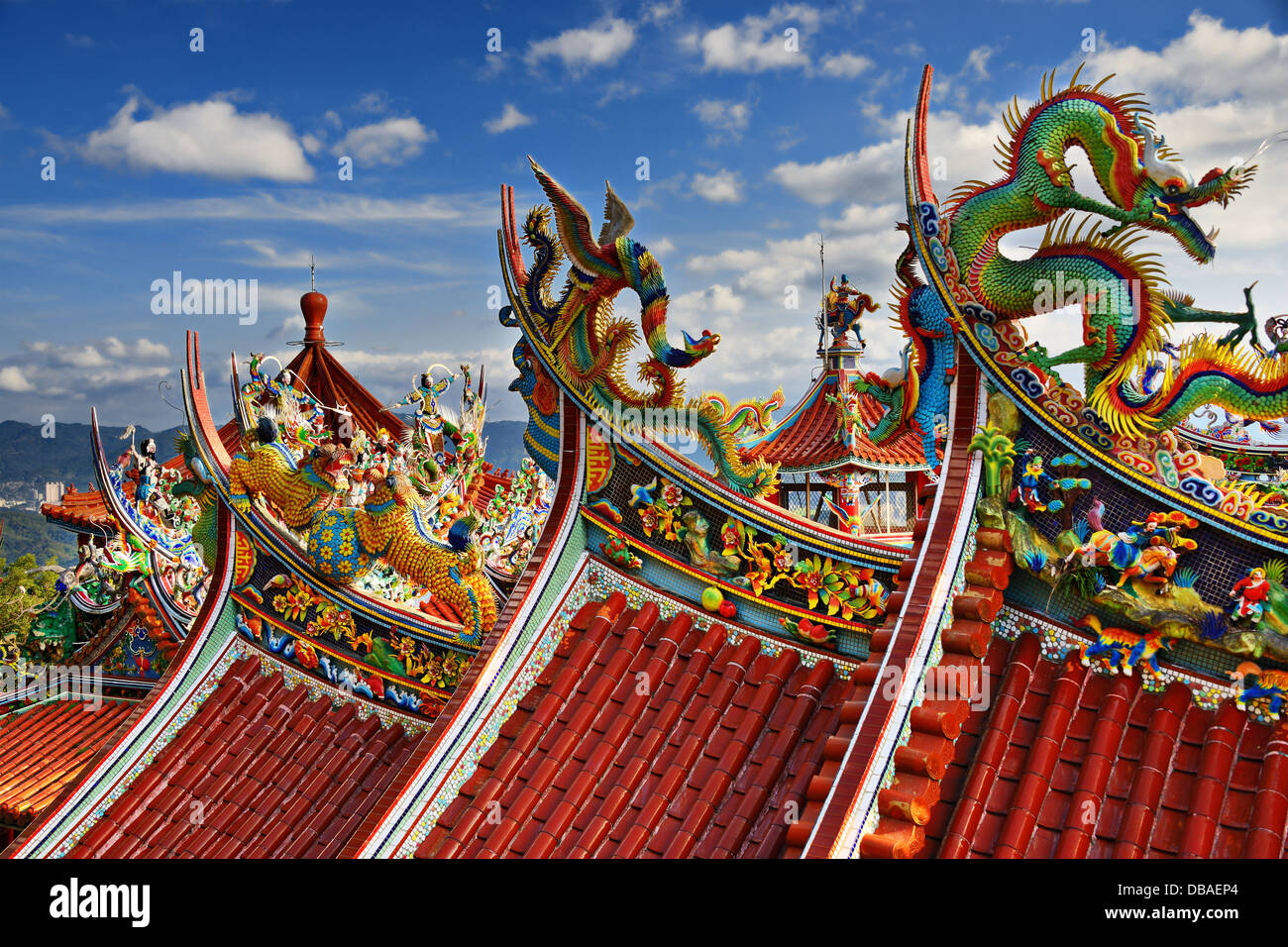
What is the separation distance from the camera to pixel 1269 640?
3709mm

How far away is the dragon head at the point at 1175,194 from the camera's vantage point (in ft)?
12.4

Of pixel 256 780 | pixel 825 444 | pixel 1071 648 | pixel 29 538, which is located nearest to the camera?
pixel 1071 648

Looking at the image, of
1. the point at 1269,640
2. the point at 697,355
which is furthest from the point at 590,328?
the point at 1269,640

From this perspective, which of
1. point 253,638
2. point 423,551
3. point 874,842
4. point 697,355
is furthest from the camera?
point 253,638

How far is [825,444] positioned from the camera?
17.6 m

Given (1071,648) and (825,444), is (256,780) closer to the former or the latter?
(1071,648)

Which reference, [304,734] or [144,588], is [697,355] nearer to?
[304,734]

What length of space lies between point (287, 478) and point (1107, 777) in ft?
18.1

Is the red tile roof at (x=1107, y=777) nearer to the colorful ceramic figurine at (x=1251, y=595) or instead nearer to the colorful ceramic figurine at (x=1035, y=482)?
the colorful ceramic figurine at (x=1251, y=595)

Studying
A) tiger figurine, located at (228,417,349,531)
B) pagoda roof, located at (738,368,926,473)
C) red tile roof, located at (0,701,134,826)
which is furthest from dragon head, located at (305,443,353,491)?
pagoda roof, located at (738,368,926,473)

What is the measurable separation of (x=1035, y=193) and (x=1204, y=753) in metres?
2.22

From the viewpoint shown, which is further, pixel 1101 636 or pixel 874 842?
pixel 1101 636

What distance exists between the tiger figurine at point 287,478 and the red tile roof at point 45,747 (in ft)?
7.81

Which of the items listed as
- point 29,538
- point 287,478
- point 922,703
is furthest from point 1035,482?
point 29,538
